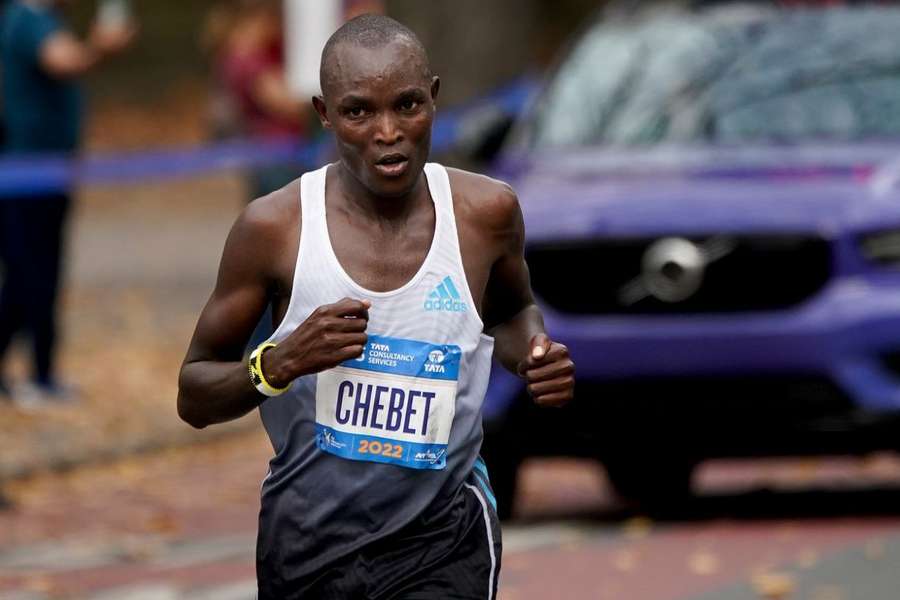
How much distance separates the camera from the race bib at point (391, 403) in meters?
4.60

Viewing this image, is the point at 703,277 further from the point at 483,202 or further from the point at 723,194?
the point at 483,202

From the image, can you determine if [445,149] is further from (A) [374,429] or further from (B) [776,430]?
(A) [374,429]

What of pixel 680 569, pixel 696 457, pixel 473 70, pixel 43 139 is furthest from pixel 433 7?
pixel 680 569

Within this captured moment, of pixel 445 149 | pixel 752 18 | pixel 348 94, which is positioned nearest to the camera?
pixel 348 94

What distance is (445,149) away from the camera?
1527 cm

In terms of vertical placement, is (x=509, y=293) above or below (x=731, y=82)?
below

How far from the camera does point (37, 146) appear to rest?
13.1 metres

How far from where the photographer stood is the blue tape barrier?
1287 centimetres

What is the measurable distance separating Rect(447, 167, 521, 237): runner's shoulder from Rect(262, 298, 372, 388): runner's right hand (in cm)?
39

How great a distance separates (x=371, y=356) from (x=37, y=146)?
28.8 ft

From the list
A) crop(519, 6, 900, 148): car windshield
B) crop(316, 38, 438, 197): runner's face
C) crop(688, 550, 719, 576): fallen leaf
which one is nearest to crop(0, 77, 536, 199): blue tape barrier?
crop(519, 6, 900, 148): car windshield

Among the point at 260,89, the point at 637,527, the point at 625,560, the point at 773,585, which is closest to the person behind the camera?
the point at 773,585

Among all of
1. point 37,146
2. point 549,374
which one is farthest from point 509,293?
point 37,146

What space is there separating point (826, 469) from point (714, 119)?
2.33 metres
